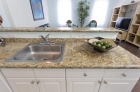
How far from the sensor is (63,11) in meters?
4.40

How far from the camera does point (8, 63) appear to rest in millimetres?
661

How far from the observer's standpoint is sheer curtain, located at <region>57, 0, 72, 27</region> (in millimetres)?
4205

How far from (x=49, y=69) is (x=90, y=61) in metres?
0.41
